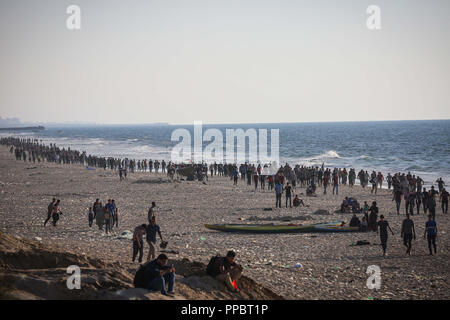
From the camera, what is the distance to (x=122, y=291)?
7.85 metres

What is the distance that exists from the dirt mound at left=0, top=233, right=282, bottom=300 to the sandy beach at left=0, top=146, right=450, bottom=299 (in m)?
1.37

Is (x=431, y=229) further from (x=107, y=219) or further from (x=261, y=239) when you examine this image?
(x=107, y=219)

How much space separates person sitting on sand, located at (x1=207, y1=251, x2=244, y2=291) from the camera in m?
9.31

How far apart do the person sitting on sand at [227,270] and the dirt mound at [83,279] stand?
13 cm

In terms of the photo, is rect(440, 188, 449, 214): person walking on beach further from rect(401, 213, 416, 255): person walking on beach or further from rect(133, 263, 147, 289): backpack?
rect(133, 263, 147, 289): backpack

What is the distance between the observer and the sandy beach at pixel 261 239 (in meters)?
11.4

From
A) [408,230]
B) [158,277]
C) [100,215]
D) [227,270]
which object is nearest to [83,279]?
[158,277]

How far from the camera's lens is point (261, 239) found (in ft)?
53.6

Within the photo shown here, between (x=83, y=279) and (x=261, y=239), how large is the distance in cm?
889

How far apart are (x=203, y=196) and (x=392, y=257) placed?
16513 millimetres

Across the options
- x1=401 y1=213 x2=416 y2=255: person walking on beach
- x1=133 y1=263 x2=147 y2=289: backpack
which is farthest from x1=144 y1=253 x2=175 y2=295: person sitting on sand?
x1=401 y1=213 x2=416 y2=255: person walking on beach
